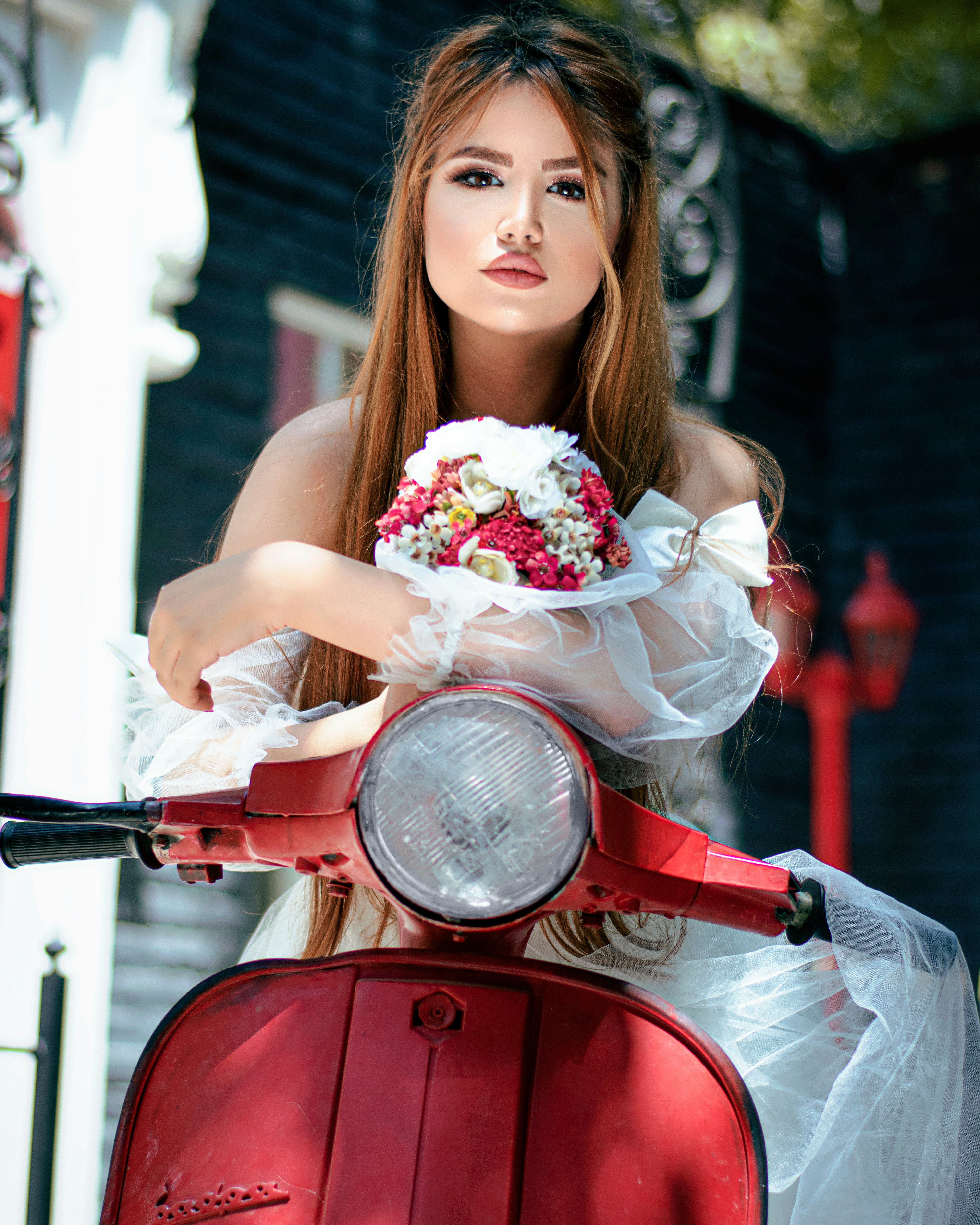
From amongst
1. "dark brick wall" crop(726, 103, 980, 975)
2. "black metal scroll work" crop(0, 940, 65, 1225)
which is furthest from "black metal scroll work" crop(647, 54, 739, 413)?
"black metal scroll work" crop(0, 940, 65, 1225)

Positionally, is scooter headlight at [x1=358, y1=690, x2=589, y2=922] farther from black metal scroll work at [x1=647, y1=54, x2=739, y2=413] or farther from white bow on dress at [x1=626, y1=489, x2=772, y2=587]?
black metal scroll work at [x1=647, y1=54, x2=739, y2=413]

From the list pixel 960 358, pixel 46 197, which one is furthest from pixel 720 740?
pixel 960 358

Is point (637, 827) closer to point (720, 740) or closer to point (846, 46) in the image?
point (720, 740)

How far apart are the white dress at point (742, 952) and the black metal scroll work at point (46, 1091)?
840 millimetres

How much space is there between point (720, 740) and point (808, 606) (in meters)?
5.10

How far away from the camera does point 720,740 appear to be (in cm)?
166

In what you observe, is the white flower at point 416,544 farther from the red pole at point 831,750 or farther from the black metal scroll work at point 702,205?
the red pole at point 831,750

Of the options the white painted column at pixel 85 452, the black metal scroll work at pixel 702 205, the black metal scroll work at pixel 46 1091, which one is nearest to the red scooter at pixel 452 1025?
the black metal scroll work at pixel 46 1091

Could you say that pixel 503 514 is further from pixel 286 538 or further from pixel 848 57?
pixel 848 57

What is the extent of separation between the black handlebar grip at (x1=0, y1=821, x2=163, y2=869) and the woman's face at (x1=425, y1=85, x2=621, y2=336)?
0.65 meters

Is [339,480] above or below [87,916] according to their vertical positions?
above

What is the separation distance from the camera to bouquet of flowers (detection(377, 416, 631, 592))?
119 centimetres

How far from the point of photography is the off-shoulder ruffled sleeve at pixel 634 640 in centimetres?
115

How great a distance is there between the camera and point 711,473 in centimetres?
156
